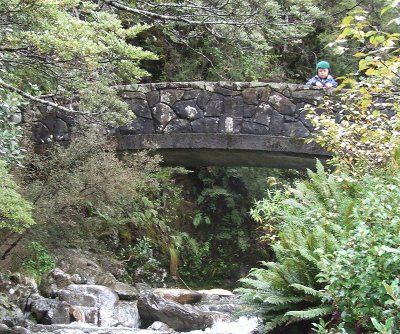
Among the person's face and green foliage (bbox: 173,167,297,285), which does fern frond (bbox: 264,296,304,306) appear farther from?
green foliage (bbox: 173,167,297,285)

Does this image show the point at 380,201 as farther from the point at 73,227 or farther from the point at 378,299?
the point at 73,227

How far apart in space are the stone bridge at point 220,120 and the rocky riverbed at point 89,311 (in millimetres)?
2795

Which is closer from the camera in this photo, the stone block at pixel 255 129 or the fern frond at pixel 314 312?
the fern frond at pixel 314 312

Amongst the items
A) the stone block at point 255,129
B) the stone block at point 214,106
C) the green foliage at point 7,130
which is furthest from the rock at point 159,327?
the stone block at point 214,106

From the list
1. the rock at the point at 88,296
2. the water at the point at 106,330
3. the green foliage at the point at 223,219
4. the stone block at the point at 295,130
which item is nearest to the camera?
the water at the point at 106,330

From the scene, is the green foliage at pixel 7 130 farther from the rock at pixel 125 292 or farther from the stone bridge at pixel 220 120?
the stone bridge at pixel 220 120

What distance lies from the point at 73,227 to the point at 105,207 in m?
0.70

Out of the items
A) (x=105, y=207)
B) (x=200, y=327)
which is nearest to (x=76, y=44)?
(x=200, y=327)

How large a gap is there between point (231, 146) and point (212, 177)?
4602mm

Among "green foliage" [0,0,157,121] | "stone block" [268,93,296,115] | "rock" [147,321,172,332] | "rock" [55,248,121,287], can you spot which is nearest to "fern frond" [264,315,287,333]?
"green foliage" [0,0,157,121]

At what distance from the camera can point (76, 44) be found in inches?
204

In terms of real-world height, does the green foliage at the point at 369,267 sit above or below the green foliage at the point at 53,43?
below

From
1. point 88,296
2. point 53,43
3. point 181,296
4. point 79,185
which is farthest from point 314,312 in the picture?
point 181,296

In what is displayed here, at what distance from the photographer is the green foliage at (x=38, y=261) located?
31.4 feet
